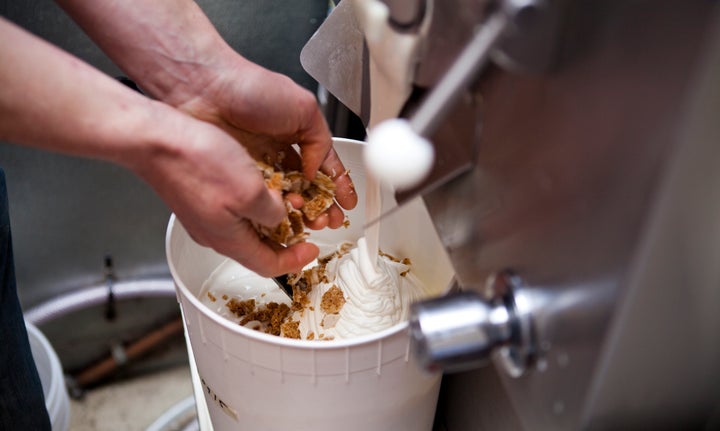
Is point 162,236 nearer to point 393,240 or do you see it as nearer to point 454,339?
point 393,240

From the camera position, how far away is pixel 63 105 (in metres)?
0.36

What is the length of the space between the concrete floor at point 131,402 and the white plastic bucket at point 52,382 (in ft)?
0.58

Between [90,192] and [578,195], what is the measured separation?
0.88 metres

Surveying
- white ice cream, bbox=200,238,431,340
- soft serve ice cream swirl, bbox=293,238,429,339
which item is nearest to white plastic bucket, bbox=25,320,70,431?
white ice cream, bbox=200,238,431,340

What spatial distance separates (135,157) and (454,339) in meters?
0.23

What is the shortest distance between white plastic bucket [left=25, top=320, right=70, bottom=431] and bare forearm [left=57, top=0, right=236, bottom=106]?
0.51 metres

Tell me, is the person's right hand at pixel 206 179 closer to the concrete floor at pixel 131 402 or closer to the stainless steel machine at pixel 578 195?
the stainless steel machine at pixel 578 195

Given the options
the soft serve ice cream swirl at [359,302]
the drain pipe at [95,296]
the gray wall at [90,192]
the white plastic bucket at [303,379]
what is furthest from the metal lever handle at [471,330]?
the drain pipe at [95,296]

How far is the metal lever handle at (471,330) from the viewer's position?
0.99ft

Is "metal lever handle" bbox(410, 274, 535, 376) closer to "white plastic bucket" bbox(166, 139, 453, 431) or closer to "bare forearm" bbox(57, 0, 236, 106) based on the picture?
"white plastic bucket" bbox(166, 139, 453, 431)

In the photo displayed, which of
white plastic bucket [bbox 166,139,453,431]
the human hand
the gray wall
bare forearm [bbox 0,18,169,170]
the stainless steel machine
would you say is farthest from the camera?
the gray wall

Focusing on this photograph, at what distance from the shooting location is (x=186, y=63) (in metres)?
0.56

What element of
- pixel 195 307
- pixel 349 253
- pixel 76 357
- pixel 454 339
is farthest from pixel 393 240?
pixel 76 357

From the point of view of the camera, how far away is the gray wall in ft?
2.81
